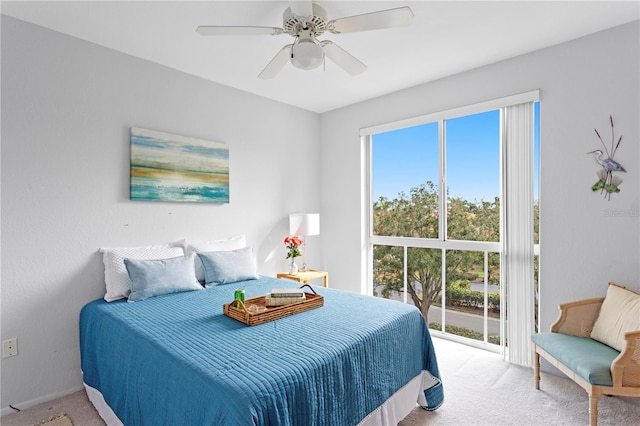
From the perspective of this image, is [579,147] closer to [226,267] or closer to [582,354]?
[582,354]

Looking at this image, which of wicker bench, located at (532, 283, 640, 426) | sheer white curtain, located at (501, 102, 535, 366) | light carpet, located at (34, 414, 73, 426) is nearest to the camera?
wicker bench, located at (532, 283, 640, 426)

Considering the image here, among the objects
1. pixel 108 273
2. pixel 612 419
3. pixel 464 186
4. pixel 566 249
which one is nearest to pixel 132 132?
pixel 108 273

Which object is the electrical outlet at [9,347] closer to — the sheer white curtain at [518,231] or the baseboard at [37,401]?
the baseboard at [37,401]

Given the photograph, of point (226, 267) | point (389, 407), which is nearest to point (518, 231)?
point (389, 407)

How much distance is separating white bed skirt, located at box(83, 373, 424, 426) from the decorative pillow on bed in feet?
3.98

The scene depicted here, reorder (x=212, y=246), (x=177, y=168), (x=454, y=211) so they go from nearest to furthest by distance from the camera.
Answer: (x=177, y=168) < (x=212, y=246) < (x=454, y=211)

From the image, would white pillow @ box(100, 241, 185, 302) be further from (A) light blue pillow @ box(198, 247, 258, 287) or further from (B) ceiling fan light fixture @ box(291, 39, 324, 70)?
(B) ceiling fan light fixture @ box(291, 39, 324, 70)

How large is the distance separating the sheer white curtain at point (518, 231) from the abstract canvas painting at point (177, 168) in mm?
2670

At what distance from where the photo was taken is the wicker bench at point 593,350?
186 cm

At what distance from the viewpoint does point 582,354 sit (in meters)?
2.05

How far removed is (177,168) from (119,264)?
3.25 feet

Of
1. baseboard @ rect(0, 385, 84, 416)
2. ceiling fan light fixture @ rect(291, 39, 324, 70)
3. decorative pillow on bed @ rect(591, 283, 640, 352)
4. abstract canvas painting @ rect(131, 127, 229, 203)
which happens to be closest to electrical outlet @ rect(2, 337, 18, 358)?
baseboard @ rect(0, 385, 84, 416)

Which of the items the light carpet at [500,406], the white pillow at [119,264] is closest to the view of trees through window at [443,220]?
the light carpet at [500,406]

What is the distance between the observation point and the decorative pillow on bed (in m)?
2.06
